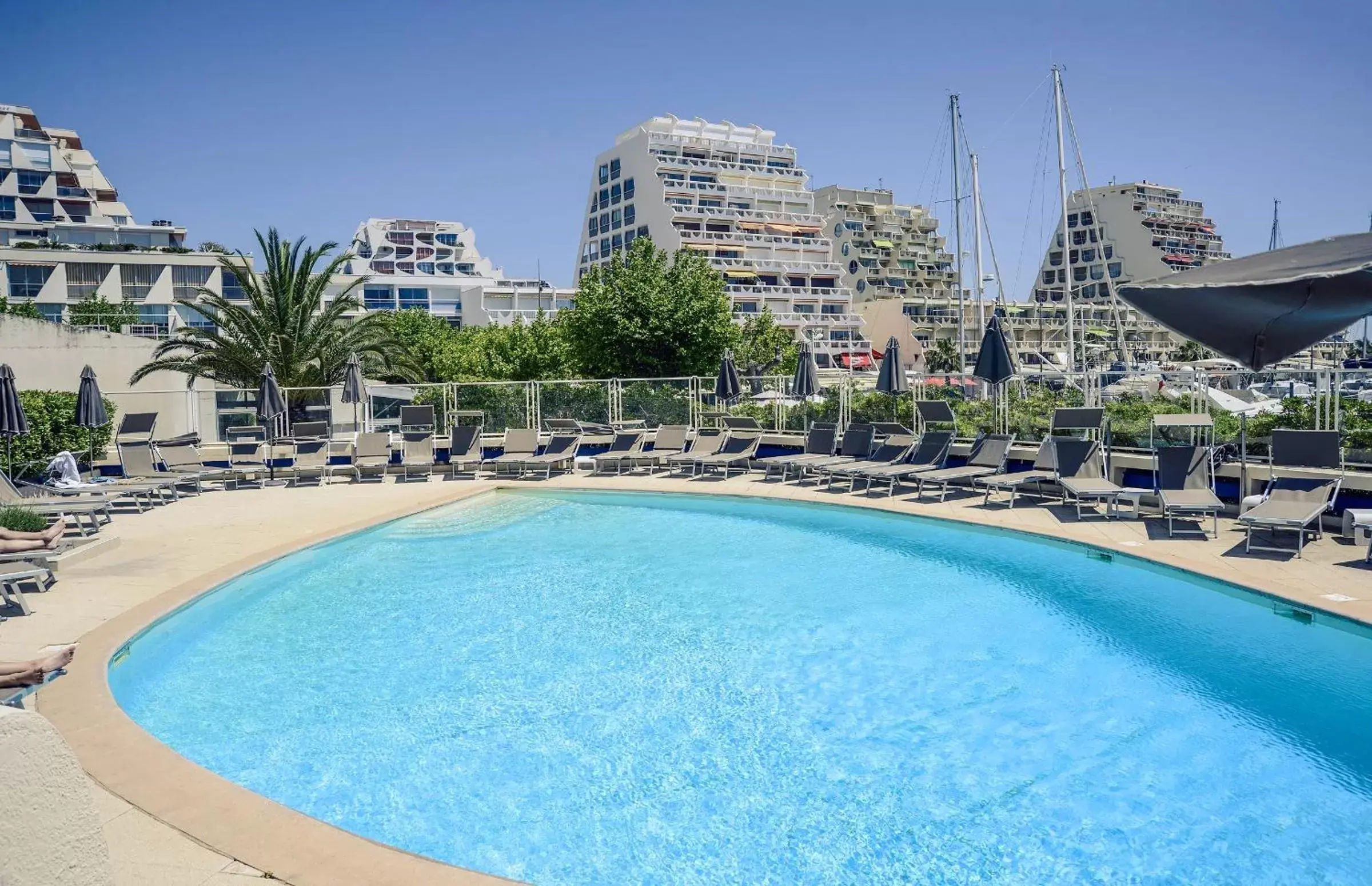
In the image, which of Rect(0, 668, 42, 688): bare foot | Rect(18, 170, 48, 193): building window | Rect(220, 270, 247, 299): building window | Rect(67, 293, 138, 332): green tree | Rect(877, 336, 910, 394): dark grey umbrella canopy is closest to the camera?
Rect(0, 668, 42, 688): bare foot

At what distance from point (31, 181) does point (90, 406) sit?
92.7 m

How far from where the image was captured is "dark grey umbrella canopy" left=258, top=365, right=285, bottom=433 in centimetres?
1717

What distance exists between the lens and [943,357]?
284 feet

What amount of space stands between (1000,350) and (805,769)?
10378mm

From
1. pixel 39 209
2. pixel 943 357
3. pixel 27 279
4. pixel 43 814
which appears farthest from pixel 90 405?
pixel 39 209

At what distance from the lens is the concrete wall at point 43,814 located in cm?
190

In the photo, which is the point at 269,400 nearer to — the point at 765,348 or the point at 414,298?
the point at 765,348

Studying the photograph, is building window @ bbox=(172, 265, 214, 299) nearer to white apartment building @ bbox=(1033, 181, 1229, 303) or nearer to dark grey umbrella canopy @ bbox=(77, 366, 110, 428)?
dark grey umbrella canopy @ bbox=(77, 366, 110, 428)

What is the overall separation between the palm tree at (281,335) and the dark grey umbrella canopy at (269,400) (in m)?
7.13

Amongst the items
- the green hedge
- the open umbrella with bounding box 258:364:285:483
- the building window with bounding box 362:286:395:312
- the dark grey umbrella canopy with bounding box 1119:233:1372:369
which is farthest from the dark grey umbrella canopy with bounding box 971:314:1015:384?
the building window with bounding box 362:286:395:312

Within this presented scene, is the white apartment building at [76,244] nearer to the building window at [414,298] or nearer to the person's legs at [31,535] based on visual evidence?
the building window at [414,298]

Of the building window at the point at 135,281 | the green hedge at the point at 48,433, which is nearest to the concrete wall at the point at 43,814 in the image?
the green hedge at the point at 48,433

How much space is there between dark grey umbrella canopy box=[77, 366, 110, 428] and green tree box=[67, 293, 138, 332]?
150 feet

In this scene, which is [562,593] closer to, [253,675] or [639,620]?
[639,620]
